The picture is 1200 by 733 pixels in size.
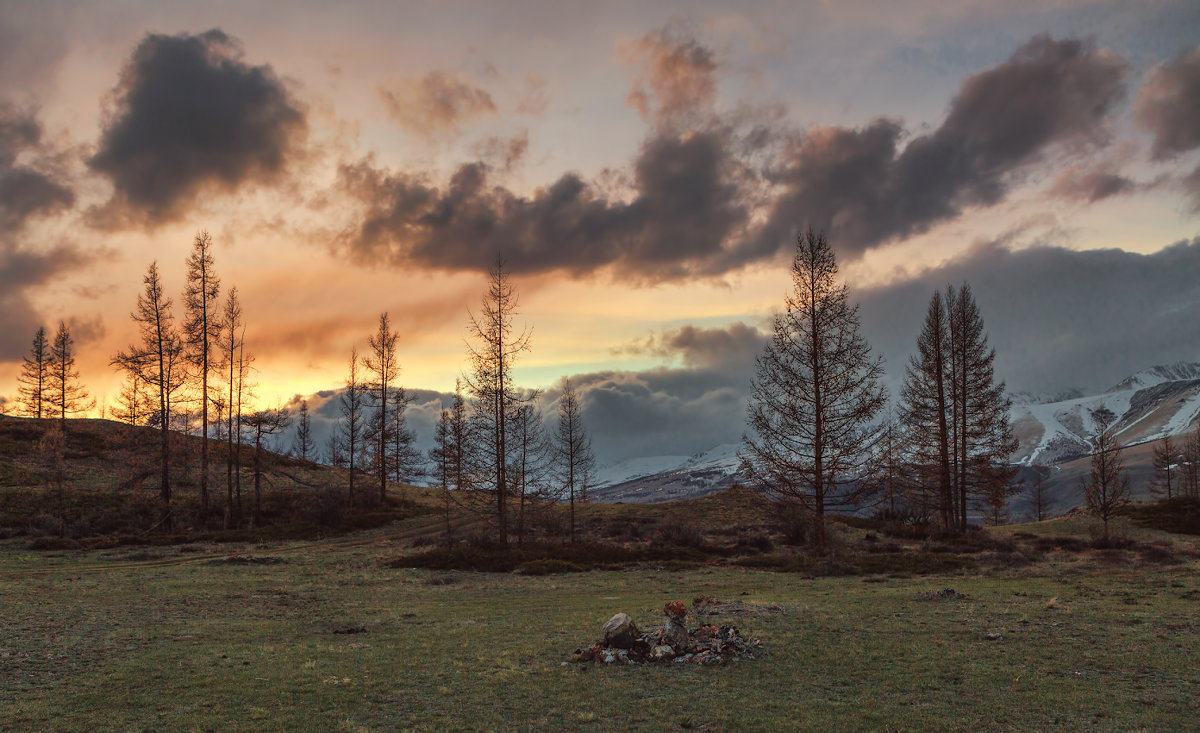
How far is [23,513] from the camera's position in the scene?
1702 inches

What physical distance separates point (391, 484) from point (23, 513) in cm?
4075

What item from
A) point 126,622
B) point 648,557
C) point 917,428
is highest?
point 917,428

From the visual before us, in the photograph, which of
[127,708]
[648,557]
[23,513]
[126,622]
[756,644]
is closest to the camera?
[127,708]

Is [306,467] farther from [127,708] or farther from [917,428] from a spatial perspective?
[127,708]

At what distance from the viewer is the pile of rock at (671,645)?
12.1 metres

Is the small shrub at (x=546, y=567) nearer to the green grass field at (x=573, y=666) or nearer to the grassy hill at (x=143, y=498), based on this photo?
the green grass field at (x=573, y=666)

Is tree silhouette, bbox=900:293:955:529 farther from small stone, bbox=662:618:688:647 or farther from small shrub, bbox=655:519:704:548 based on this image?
small stone, bbox=662:618:688:647

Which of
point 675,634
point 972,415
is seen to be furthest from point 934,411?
point 675,634

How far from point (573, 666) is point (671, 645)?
79.8 inches

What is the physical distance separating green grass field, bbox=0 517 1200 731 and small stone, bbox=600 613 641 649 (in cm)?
79

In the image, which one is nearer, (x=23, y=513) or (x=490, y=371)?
(x=490, y=371)

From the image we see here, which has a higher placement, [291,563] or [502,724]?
[502,724]

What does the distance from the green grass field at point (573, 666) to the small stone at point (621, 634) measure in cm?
79

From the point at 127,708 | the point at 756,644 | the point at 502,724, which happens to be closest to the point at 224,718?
the point at 127,708
